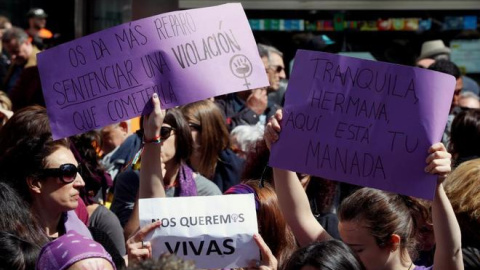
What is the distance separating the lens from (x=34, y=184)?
15.2ft

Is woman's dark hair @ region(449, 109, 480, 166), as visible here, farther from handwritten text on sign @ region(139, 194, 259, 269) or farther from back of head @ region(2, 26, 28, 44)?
back of head @ region(2, 26, 28, 44)

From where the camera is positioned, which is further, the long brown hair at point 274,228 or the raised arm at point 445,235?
the long brown hair at point 274,228

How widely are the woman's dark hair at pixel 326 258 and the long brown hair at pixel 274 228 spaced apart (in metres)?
0.64

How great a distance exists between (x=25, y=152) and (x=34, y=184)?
16cm

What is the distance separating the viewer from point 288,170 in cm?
408

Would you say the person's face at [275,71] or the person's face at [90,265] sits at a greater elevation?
the person's face at [90,265]

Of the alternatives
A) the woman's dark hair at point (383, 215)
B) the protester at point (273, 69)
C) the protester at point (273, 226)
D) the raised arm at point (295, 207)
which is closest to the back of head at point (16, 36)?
the protester at point (273, 69)

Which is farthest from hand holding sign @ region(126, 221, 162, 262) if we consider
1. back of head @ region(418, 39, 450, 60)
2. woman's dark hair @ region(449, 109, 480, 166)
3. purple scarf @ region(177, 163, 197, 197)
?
back of head @ region(418, 39, 450, 60)

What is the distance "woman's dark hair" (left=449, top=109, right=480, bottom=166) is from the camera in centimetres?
601

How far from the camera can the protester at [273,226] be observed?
4188 mm

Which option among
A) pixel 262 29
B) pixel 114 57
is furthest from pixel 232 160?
pixel 262 29

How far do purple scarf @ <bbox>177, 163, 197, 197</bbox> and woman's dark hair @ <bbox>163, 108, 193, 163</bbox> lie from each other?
6 centimetres

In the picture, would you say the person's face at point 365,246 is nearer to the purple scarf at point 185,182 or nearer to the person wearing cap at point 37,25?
the purple scarf at point 185,182

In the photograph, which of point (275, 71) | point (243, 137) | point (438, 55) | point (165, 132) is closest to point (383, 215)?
point (165, 132)
